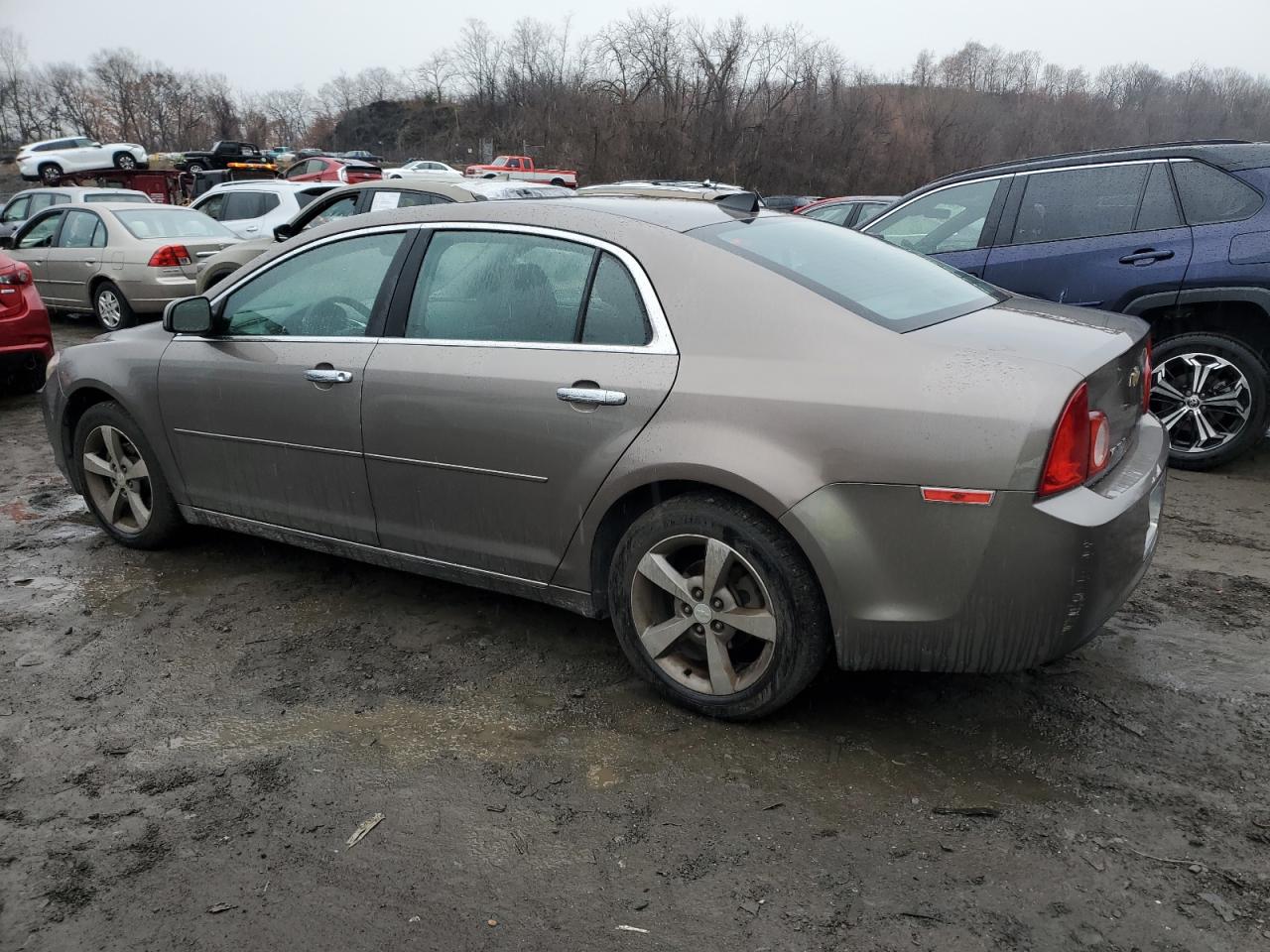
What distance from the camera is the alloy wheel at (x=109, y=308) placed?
1166 cm

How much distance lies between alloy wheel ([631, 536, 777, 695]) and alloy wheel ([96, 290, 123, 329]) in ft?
35.1

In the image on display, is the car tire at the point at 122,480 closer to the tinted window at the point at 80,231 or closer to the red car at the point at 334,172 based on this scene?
the tinted window at the point at 80,231

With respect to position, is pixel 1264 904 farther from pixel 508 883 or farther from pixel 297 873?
pixel 297 873

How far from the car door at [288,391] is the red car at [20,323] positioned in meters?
4.69

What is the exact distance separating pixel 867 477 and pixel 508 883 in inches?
55.1

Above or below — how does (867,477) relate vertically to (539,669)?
above

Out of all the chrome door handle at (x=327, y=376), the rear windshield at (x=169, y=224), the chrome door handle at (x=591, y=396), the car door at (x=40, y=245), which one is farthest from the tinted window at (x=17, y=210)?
the chrome door handle at (x=591, y=396)

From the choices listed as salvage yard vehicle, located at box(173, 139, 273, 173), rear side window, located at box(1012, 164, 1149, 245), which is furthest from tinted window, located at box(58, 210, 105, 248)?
salvage yard vehicle, located at box(173, 139, 273, 173)

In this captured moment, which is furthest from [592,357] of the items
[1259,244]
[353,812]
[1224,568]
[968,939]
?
[1259,244]

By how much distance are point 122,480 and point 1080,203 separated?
569 cm

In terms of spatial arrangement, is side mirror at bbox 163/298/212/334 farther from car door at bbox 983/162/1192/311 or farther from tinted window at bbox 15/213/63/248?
tinted window at bbox 15/213/63/248

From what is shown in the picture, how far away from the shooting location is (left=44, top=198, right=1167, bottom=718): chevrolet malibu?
8.66ft

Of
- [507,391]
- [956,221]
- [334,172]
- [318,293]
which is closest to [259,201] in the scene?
[334,172]

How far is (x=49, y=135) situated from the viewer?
84625 millimetres
